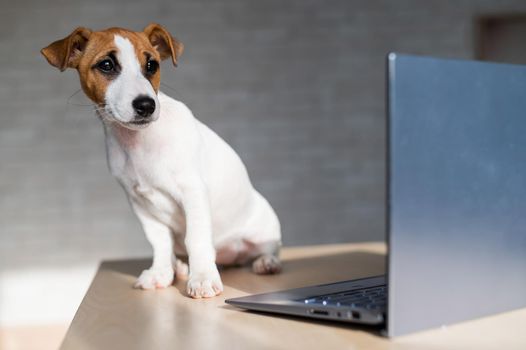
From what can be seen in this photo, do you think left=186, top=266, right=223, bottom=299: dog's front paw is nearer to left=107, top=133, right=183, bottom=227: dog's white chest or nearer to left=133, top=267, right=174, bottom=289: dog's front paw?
left=133, top=267, right=174, bottom=289: dog's front paw

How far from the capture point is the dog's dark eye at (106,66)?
4.74ft

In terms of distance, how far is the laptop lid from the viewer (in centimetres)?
78

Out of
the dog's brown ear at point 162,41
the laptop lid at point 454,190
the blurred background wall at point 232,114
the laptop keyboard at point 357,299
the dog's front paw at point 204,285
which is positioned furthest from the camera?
the blurred background wall at point 232,114

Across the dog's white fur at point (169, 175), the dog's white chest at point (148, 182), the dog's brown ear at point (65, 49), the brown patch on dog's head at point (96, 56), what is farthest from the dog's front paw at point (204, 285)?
the dog's brown ear at point (65, 49)

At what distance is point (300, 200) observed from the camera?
163 inches

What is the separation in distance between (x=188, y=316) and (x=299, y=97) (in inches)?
123

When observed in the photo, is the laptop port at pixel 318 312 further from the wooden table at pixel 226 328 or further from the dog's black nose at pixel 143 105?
the dog's black nose at pixel 143 105

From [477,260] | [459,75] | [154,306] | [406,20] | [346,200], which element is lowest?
[346,200]

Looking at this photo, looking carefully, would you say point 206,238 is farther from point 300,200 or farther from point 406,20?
point 406,20

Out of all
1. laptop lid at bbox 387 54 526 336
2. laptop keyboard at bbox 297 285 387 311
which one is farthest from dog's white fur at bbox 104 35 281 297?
laptop lid at bbox 387 54 526 336

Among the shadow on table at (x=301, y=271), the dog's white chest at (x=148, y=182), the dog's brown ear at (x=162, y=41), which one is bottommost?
the shadow on table at (x=301, y=271)

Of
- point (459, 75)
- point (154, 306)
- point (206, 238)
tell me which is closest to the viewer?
point (459, 75)

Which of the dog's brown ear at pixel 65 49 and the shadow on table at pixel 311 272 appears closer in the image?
the shadow on table at pixel 311 272

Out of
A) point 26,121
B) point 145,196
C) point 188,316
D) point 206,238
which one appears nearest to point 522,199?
point 188,316
